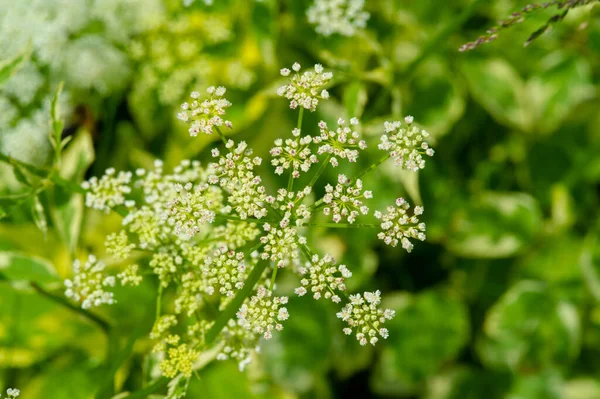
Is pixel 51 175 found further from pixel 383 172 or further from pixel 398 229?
pixel 383 172

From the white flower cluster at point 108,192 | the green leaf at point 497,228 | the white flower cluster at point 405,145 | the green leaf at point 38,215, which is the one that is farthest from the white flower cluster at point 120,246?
the green leaf at point 497,228

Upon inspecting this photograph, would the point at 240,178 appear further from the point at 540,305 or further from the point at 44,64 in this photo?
the point at 540,305

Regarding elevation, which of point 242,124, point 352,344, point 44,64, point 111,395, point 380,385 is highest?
point 44,64

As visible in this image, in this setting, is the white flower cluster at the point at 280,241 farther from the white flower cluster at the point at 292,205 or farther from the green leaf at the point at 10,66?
the green leaf at the point at 10,66

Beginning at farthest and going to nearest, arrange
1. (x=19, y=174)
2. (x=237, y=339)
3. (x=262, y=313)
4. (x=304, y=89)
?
(x=19, y=174) → (x=237, y=339) → (x=304, y=89) → (x=262, y=313)

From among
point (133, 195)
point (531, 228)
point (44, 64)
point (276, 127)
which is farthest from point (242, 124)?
point (531, 228)

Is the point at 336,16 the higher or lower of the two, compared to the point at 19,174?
higher

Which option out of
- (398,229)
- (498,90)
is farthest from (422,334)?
(398,229)

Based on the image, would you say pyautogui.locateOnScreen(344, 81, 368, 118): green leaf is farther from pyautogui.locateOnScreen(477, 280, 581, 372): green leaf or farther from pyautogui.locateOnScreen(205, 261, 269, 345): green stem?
pyautogui.locateOnScreen(477, 280, 581, 372): green leaf
